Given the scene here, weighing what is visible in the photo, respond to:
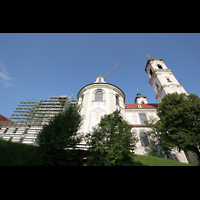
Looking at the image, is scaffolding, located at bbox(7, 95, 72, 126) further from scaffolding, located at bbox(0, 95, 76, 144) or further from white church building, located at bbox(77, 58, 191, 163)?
white church building, located at bbox(77, 58, 191, 163)

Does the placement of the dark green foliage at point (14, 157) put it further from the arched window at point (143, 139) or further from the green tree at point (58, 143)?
the arched window at point (143, 139)

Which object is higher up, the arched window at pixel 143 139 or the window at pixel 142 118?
the window at pixel 142 118

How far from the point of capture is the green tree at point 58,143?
312 inches

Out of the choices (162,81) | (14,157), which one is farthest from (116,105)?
(162,81)

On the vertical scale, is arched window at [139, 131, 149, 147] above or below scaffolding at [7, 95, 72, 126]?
below

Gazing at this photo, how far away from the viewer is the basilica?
18234 millimetres

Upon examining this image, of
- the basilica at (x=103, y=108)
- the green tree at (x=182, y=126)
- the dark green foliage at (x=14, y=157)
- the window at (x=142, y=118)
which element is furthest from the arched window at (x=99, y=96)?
the dark green foliage at (x=14, y=157)

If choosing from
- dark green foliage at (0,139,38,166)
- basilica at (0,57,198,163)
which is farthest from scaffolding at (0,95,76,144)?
dark green foliage at (0,139,38,166)

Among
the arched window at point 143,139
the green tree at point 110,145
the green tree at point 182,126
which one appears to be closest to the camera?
the green tree at point 110,145

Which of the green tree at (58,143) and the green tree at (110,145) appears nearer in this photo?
the green tree at (58,143)

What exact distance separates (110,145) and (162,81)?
27782 mm

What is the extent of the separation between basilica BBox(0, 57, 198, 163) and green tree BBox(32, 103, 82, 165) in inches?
99.1

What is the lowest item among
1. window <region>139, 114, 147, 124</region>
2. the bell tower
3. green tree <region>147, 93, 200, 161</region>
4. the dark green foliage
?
the dark green foliage

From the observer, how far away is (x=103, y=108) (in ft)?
60.2
